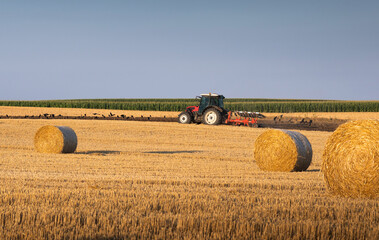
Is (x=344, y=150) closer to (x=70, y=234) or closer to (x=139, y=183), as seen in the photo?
(x=139, y=183)

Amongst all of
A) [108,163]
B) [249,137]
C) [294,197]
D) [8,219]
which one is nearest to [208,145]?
[249,137]

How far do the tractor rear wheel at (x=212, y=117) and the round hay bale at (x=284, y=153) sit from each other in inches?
663

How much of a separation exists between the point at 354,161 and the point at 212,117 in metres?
22.8

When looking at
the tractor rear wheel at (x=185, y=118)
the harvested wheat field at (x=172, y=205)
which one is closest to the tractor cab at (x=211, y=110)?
the tractor rear wheel at (x=185, y=118)

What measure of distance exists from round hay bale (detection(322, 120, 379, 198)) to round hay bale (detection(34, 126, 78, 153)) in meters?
11.6

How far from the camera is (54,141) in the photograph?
62.1 ft

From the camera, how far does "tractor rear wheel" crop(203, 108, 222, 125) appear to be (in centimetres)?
3177

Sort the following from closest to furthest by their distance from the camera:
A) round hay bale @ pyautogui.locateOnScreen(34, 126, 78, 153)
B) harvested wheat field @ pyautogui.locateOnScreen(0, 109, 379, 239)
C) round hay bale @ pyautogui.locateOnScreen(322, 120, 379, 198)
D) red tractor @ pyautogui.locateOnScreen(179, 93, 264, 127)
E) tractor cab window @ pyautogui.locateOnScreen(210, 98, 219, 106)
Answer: harvested wheat field @ pyautogui.locateOnScreen(0, 109, 379, 239) < round hay bale @ pyautogui.locateOnScreen(322, 120, 379, 198) < round hay bale @ pyautogui.locateOnScreen(34, 126, 78, 153) < red tractor @ pyautogui.locateOnScreen(179, 93, 264, 127) < tractor cab window @ pyautogui.locateOnScreen(210, 98, 219, 106)

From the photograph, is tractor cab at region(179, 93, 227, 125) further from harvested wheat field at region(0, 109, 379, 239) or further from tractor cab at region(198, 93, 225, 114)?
harvested wheat field at region(0, 109, 379, 239)

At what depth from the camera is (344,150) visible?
9555 millimetres

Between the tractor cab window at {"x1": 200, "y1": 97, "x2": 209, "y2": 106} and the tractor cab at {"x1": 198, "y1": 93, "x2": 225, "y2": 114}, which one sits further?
the tractor cab window at {"x1": 200, "y1": 97, "x2": 209, "y2": 106}

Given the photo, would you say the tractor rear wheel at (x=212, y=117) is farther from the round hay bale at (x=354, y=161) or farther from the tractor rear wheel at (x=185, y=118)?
the round hay bale at (x=354, y=161)

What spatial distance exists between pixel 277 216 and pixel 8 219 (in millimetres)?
3655

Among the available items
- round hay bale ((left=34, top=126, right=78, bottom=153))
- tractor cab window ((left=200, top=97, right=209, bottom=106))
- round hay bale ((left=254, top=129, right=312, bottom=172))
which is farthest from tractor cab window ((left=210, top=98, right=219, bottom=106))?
round hay bale ((left=254, top=129, right=312, bottom=172))
